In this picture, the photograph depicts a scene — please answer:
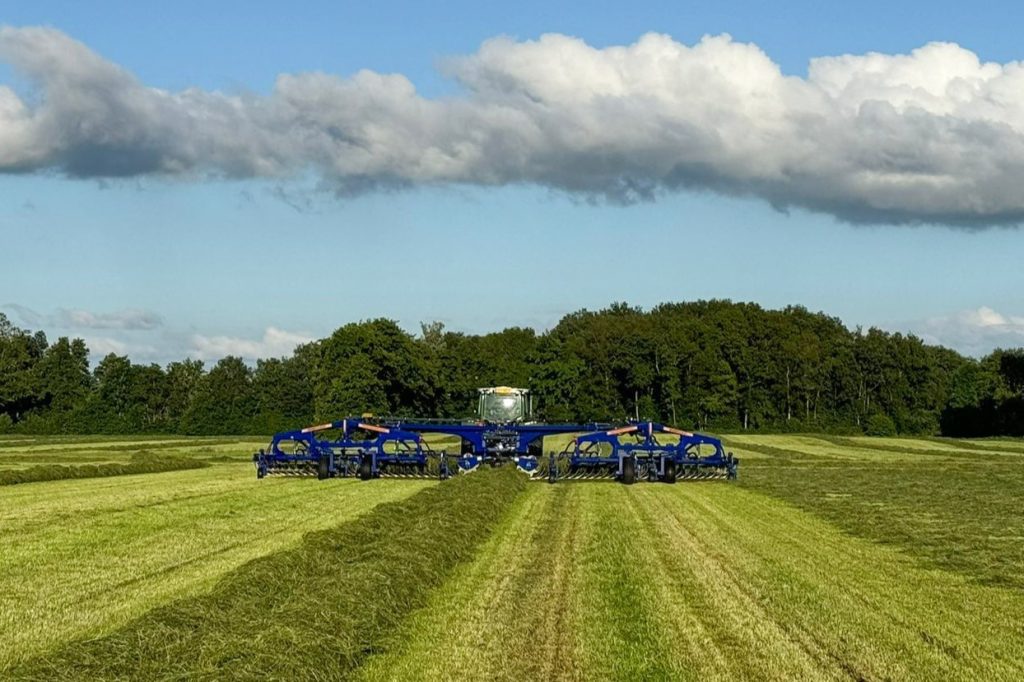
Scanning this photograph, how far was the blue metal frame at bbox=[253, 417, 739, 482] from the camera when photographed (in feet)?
100

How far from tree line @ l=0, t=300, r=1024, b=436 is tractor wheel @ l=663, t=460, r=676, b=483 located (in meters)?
56.8

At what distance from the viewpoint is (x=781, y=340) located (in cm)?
10456

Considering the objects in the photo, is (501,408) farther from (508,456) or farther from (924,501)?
(924,501)

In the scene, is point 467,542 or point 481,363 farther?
point 481,363

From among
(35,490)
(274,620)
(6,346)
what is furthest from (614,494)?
(6,346)

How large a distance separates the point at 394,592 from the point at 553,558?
3978mm

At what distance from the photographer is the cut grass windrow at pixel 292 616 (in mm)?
8188

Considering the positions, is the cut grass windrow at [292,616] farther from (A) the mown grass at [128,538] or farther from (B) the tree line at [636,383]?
(B) the tree line at [636,383]

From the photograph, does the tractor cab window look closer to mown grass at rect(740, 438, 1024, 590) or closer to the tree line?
mown grass at rect(740, 438, 1024, 590)

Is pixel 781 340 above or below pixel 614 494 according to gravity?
above

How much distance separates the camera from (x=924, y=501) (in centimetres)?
2581

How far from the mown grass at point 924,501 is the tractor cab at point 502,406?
712cm

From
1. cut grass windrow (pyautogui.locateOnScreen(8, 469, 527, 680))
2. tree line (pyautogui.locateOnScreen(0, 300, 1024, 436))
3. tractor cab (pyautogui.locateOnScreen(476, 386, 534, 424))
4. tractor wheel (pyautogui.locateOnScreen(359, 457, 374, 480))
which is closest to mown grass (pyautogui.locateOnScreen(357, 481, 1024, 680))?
cut grass windrow (pyautogui.locateOnScreen(8, 469, 527, 680))

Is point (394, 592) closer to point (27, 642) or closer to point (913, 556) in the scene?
point (27, 642)
